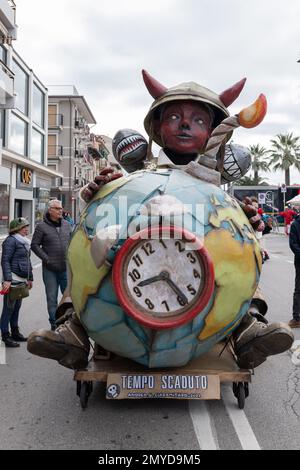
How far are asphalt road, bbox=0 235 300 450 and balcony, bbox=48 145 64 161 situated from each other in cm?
4369

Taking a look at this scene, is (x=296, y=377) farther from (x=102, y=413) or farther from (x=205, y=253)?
(x=205, y=253)

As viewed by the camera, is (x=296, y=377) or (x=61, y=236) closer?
(x=296, y=377)

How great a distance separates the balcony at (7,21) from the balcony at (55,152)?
22.9 m

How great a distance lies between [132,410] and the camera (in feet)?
12.0

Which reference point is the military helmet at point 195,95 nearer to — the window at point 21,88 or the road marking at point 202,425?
the road marking at point 202,425

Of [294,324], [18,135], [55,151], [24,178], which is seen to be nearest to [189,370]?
[294,324]

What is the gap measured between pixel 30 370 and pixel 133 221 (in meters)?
2.66

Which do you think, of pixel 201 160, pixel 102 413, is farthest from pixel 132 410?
pixel 201 160

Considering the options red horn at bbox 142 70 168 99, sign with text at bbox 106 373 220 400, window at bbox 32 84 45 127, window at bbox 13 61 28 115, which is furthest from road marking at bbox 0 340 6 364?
window at bbox 32 84 45 127

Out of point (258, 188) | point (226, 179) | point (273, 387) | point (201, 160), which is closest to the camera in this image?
point (201, 160)

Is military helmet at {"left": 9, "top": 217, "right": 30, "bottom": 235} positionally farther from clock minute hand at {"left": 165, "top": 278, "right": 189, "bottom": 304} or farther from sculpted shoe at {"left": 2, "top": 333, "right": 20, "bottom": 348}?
clock minute hand at {"left": 165, "top": 278, "right": 189, "bottom": 304}

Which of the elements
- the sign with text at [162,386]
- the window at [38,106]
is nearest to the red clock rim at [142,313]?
the sign with text at [162,386]

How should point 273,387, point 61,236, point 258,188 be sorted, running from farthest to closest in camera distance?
point 258,188 → point 61,236 → point 273,387

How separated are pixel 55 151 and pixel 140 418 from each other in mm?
45623
